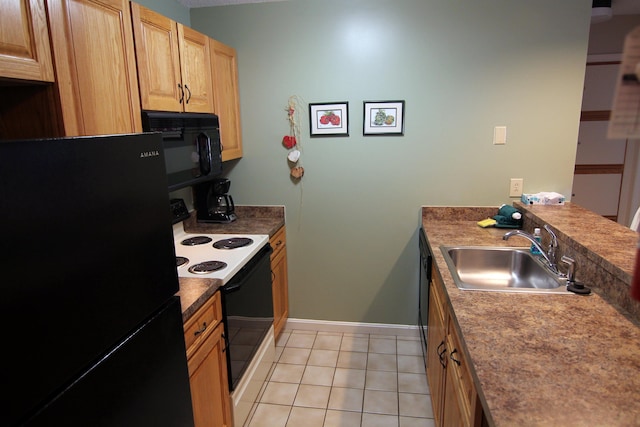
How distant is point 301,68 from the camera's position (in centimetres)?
276

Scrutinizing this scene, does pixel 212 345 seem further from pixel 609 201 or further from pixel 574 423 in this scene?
pixel 609 201

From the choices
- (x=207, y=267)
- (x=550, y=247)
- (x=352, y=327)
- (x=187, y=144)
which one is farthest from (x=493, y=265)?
(x=187, y=144)

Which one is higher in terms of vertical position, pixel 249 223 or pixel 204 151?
pixel 204 151

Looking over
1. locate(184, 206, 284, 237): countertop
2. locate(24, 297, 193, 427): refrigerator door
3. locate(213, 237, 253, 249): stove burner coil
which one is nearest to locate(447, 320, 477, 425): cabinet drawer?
locate(24, 297, 193, 427): refrigerator door

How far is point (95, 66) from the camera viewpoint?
4.78ft

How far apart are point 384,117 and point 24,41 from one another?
6.67 feet

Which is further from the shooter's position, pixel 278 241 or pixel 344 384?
pixel 278 241

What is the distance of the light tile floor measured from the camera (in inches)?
87.0

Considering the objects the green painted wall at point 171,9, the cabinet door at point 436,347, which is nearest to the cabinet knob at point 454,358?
the cabinet door at point 436,347

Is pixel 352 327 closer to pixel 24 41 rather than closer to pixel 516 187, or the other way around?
pixel 516 187

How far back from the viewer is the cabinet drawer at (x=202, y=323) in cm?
152

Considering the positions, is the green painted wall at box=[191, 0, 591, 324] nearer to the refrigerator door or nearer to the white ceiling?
the white ceiling

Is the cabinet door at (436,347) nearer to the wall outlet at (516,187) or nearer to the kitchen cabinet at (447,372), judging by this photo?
the kitchen cabinet at (447,372)

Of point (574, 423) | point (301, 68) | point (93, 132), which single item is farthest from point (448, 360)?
point (301, 68)
